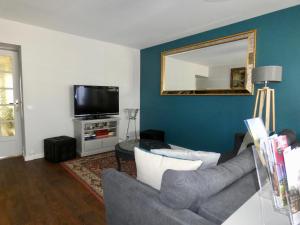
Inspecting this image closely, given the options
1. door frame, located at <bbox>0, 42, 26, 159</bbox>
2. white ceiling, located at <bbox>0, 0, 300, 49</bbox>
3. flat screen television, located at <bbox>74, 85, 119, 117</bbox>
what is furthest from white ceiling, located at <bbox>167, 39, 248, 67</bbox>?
door frame, located at <bbox>0, 42, 26, 159</bbox>

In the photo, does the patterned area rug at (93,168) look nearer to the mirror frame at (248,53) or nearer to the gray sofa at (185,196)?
the gray sofa at (185,196)

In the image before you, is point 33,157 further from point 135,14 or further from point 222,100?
point 222,100

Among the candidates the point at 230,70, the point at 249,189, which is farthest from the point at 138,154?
the point at 230,70

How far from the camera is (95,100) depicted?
4.08 m

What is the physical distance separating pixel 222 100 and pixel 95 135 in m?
2.63

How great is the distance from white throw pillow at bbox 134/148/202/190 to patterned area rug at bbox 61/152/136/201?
1.26m

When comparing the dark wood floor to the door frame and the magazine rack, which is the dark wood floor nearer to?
the door frame

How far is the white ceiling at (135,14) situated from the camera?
2553 millimetres

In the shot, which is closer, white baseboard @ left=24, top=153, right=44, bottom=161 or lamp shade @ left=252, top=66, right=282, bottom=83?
lamp shade @ left=252, top=66, right=282, bottom=83

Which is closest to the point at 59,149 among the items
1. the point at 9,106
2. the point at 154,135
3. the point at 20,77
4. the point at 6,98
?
the point at 9,106

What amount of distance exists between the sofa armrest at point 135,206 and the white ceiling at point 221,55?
2851mm

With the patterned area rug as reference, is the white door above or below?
above

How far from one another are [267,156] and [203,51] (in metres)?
3.24

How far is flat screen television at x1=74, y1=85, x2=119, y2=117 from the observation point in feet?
12.7
